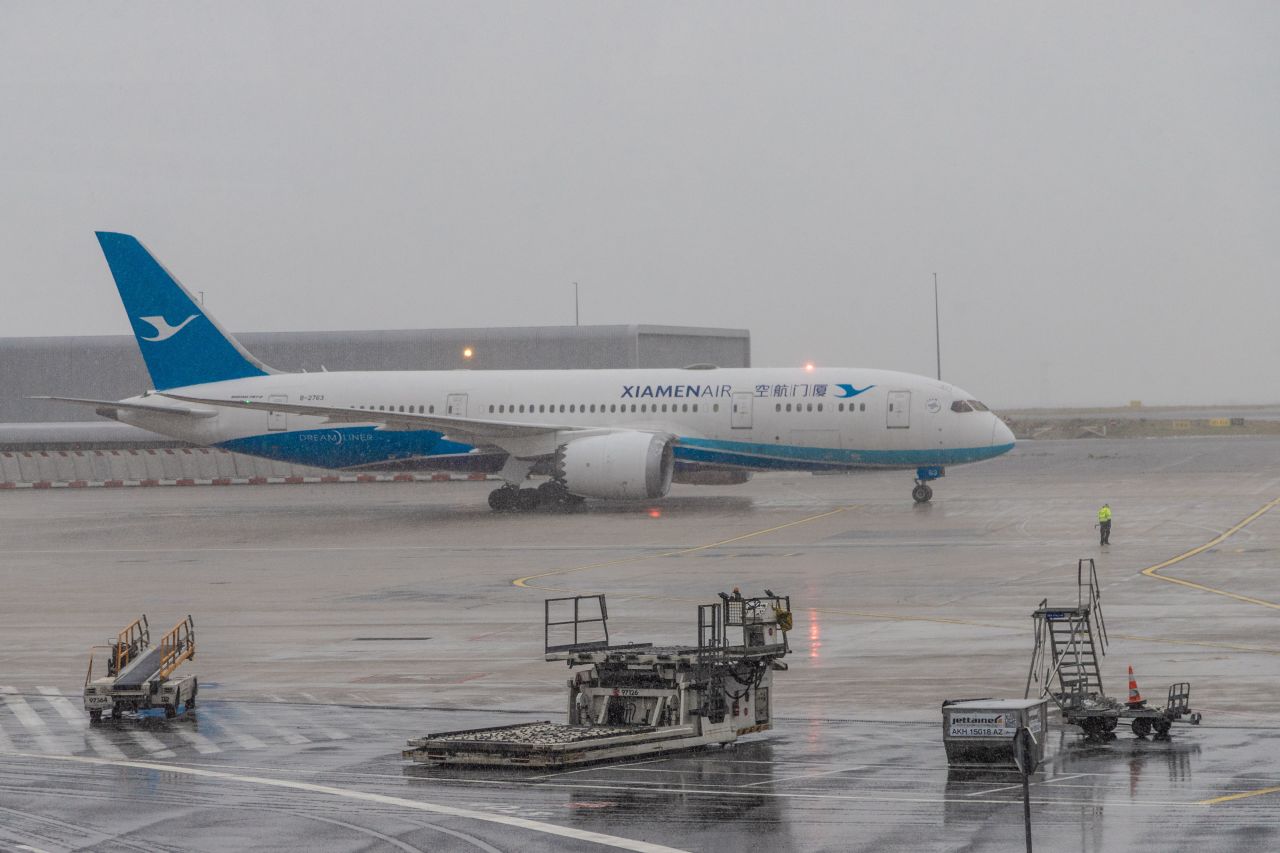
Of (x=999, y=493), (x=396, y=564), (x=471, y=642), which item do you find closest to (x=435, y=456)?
(x=396, y=564)

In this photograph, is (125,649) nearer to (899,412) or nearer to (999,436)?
(899,412)

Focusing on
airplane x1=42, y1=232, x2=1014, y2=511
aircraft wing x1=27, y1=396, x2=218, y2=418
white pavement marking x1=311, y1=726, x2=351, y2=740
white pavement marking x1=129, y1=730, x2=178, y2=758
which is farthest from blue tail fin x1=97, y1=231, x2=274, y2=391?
white pavement marking x1=311, y1=726, x2=351, y2=740

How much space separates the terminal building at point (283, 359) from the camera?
8712cm

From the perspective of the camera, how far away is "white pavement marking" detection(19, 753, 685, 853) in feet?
46.4

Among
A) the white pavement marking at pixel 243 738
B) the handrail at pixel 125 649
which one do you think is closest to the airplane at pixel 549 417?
the handrail at pixel 125 649

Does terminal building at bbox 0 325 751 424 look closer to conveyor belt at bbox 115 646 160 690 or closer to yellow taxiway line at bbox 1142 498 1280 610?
yellow taxiway line at bbox 1142 498 1280 610

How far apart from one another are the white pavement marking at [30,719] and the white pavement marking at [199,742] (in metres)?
1.49

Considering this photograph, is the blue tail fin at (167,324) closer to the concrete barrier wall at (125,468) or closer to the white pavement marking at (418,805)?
the concrete barrier wall at (125,468)

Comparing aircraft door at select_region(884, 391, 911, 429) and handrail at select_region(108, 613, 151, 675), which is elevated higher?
aircraft door at select_region(884, 391, 911, 429)

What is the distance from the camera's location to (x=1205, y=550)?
39438 mm

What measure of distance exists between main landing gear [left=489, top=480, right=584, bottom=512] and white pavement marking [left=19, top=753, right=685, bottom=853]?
39.5m

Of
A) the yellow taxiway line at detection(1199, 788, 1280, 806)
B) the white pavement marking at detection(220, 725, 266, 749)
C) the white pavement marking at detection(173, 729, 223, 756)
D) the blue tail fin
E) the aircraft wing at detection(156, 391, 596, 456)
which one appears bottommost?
the white pavement marking at detection(173, 729, 223, 756)

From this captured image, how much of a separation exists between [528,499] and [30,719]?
3732 cm

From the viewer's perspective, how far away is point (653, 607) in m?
31.3
